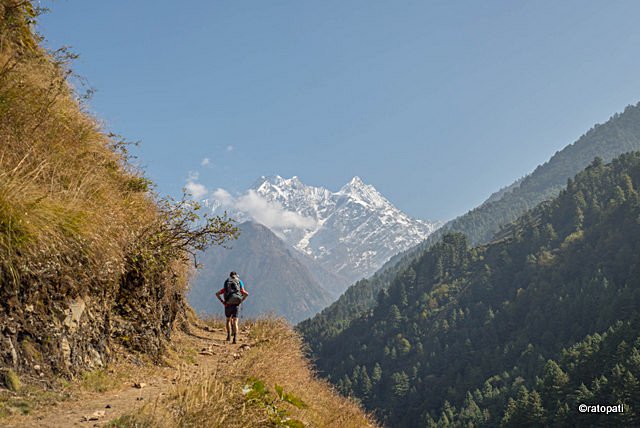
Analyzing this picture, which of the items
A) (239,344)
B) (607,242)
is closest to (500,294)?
(607,242)

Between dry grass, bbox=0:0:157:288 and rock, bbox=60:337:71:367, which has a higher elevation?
dry grass, bbox=0:0:157:288

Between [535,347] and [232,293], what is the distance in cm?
15043

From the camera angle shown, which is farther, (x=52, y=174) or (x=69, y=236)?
(x=52, y=174)

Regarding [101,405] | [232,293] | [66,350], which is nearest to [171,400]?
[101,405]

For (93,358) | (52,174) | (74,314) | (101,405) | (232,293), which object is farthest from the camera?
(232,293)

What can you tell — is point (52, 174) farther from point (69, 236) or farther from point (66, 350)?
point (66, 350)

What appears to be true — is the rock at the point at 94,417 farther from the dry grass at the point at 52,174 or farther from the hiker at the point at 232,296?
the hiker at the point at 232,296

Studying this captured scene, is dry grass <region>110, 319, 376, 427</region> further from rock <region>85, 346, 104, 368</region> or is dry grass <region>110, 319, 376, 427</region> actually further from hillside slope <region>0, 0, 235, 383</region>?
hillside slope <region>0, 0, 235, 383</region>

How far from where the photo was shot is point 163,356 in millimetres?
9852

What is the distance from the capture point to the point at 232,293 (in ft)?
47.3

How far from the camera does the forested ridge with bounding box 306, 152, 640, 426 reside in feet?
298

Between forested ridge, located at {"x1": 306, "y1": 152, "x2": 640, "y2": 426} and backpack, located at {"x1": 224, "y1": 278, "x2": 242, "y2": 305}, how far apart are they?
82.3 metres

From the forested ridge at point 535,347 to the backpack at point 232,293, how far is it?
82.3 m

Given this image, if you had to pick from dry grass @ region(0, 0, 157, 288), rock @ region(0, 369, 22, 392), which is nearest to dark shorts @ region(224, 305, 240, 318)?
dry grass @ region(0, 0, 157, 288)
